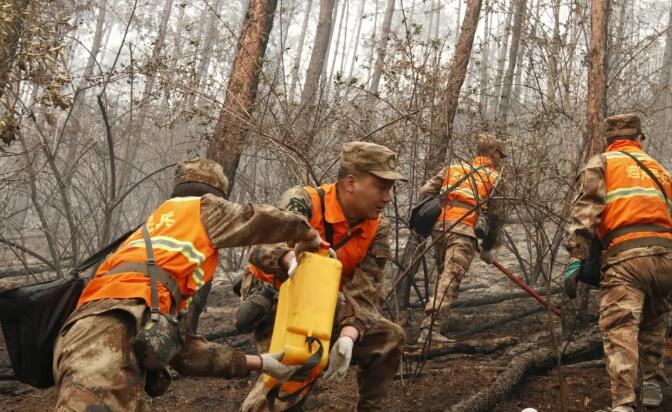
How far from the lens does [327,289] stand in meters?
3.17

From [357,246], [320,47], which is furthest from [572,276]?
[320,47]

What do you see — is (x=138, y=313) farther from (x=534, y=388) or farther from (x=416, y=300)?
(x=416, y=300)

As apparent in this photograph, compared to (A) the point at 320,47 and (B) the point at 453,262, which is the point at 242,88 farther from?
(A) the point at 320,47

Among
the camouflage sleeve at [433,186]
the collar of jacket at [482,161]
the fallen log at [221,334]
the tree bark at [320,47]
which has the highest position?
the tree bark at [320,47]

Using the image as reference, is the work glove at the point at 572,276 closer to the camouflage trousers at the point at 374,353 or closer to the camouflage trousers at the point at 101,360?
the camouflage trousers at the point at 374,353

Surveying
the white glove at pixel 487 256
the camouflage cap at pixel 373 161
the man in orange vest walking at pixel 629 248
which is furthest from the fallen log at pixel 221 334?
the man in orange vest walking at pixel 629 248

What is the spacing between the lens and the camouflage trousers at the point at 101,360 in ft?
8.28

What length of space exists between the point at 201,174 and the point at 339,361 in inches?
46.3

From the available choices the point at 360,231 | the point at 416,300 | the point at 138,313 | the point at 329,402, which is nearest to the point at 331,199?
the point at 360,231

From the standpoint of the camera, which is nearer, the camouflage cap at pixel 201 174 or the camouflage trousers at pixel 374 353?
the camouflage cap at pixel 201 174

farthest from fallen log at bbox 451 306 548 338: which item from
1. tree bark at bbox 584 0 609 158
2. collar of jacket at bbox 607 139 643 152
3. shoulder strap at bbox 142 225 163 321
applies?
shoulder strap at bbox 142 225 163 321

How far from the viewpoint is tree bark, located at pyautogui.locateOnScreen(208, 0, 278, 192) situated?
644cm

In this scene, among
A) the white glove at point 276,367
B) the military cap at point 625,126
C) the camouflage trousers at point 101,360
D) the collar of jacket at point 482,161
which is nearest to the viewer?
the camouflage trousers at point 101,360

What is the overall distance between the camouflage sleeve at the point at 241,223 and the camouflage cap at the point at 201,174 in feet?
1.22
